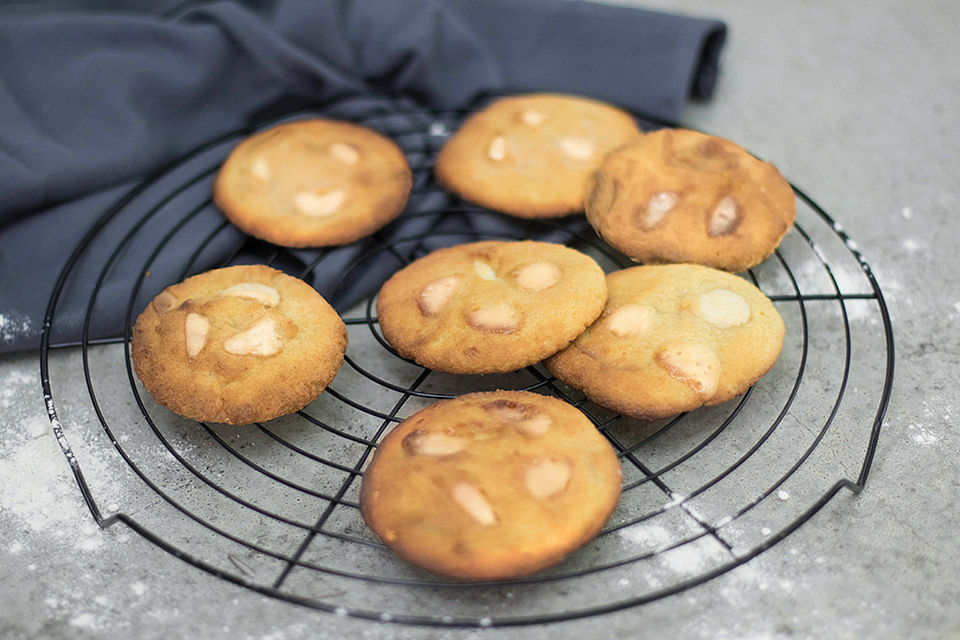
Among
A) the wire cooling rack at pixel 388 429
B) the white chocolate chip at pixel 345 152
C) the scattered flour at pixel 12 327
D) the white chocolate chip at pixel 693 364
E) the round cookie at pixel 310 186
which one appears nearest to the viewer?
the wire cooling rack at pixel 388 429

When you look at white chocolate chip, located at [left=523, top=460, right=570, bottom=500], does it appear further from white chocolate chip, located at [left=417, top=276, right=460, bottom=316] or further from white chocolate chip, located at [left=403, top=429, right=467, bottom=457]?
white chocolate chip, located at [left=417, top=276, right=460, bottom=316]

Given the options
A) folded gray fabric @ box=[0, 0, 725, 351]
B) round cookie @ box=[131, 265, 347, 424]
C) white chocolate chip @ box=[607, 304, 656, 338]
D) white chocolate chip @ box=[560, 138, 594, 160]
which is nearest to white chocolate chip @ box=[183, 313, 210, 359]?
round cookie @ box=[131, 265, 347, 424]

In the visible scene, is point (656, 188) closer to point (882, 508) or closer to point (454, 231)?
point (454, 231)

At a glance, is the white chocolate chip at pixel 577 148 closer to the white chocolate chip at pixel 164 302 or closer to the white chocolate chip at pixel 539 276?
the white chocolate chip at pixel 539 276

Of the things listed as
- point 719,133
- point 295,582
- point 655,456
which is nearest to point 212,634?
point 295,582

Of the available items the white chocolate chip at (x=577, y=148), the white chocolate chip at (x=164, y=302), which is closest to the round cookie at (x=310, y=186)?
the white chocolate chip at (x=164, y=302)

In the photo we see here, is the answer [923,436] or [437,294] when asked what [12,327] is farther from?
[923,436]
